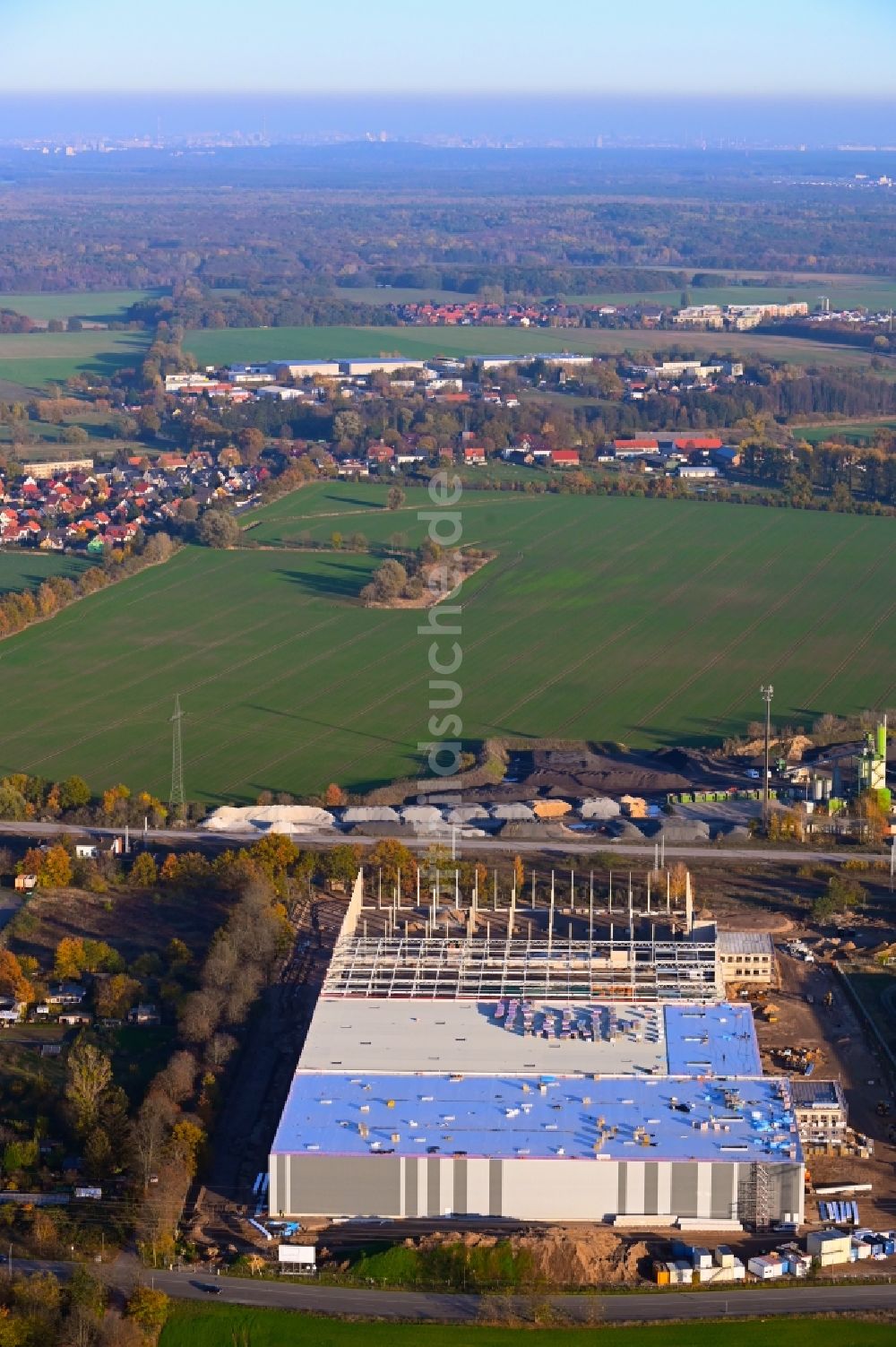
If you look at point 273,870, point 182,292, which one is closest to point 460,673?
point 273,870

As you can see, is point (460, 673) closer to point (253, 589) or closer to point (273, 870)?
point (253, 589)

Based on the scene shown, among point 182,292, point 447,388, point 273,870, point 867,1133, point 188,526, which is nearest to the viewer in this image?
point 867,1133

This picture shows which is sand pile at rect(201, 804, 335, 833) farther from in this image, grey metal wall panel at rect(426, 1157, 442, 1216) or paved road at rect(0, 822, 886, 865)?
grey metal wall panel at rect(426, 1157, 442, 1216)

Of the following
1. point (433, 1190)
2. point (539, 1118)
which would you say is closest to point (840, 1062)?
point (539, 1118)

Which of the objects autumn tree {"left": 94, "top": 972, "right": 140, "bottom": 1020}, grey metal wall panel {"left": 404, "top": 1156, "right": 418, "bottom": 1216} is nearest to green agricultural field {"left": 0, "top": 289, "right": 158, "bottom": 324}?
autumn tree {"left": 94, "top": 972, "right": 140, "bottom": 1020}

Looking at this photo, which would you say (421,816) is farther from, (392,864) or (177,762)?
(177,762)

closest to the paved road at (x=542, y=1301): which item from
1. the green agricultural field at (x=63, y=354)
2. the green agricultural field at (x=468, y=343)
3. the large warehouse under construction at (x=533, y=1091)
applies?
the large warehouse under construction at (x=533, y=1091)
